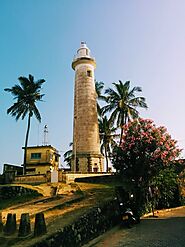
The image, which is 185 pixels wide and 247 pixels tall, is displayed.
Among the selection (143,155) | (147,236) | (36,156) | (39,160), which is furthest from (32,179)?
(147,236)

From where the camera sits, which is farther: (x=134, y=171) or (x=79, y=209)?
(x=134, y=171)

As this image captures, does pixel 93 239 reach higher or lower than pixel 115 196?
lower

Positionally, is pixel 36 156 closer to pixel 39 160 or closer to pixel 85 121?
pixel 39 160

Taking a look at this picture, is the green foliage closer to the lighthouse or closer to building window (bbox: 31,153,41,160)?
the lighthouse

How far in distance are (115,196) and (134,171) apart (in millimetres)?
2803

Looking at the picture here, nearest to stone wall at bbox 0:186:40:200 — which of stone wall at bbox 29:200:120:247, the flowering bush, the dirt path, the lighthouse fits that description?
the flowering bush

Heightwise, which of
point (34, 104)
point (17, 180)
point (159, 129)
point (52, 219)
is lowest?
point (52, 219)

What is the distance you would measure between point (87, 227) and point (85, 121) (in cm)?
2350

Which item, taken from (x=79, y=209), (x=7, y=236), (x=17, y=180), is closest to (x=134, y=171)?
(x=79, y=209)

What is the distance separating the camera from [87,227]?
11000 mm

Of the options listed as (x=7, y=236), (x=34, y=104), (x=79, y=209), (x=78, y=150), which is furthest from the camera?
(x=34, y=104)

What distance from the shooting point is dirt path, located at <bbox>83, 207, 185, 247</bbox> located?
34.0ft

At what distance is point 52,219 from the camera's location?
11258 millimetres

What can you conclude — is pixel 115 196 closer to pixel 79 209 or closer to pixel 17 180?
pixel 79 209
